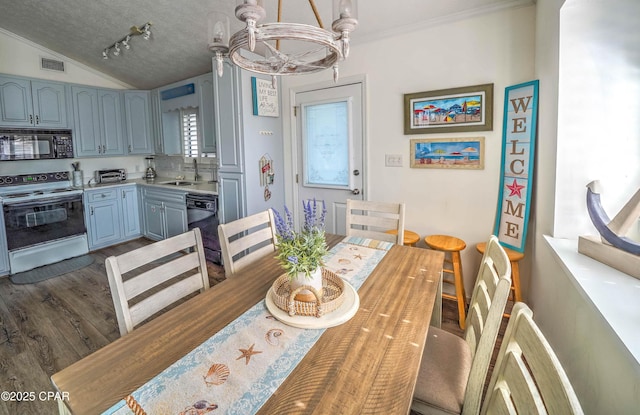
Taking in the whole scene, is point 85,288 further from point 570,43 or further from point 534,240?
point 570,43

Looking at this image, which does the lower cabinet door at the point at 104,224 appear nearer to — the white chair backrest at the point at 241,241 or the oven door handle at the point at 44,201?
the oven door handle at the point at 44,201

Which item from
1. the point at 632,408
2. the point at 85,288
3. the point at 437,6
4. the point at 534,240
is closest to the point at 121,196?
the point at 85,288

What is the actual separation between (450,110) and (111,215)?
4589mm

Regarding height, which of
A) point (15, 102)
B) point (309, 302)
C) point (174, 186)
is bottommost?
point (309, 302)

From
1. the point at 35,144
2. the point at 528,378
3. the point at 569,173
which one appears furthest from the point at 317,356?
the point at 35,144

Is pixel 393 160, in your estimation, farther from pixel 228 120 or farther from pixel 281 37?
pixel 281 37

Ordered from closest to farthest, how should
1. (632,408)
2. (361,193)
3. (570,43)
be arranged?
(632,408), (570,43), (361,193)

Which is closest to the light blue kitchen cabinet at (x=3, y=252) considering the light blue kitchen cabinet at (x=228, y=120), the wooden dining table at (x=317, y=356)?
the light blue kitchen cabinet at (x=228, y=120)

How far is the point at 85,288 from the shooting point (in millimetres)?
3262

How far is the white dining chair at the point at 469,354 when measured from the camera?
1020 millimetres

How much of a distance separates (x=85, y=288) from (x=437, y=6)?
167 inches

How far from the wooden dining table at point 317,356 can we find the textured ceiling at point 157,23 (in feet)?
7.44

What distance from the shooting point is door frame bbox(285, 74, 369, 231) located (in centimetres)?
309

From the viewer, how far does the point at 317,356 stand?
95 centimetres
